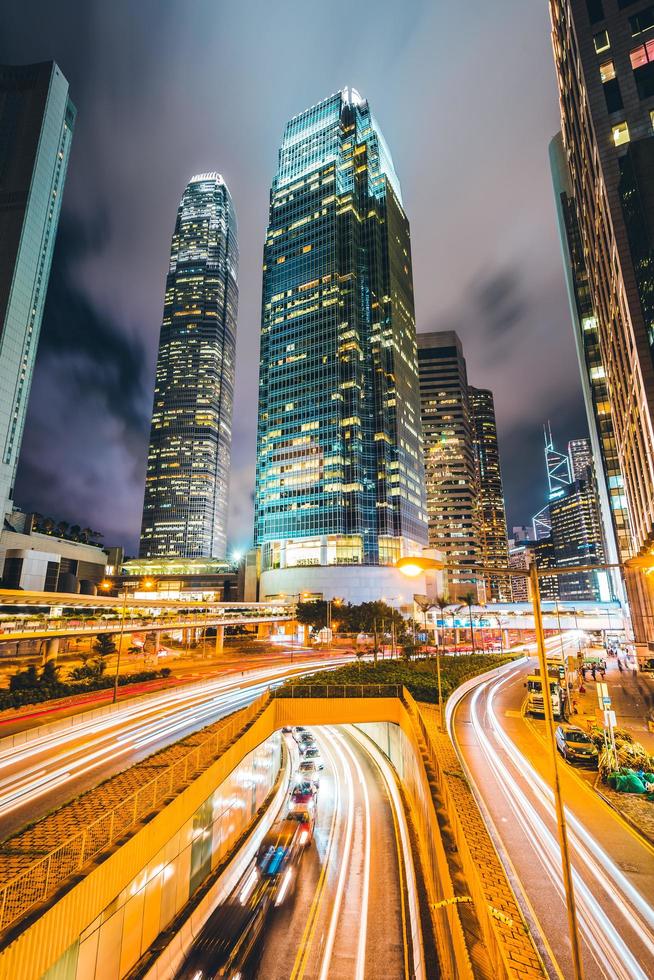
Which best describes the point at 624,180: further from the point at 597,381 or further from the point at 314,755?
the point at 314,755

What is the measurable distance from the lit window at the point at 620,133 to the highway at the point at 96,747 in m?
62.3

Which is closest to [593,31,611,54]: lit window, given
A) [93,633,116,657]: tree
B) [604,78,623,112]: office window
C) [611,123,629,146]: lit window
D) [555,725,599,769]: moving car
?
[604,78,623,112]: office window

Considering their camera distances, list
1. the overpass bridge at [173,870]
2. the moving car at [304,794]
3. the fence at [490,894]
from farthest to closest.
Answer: the moving car at [304,794]
the overpass bridge at [173,870]
the fence at [490,894]

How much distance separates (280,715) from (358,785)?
25.4ft

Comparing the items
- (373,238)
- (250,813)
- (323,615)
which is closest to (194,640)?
(323,615)

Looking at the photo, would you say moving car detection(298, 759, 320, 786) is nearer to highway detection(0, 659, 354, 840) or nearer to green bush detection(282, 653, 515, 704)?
green bush detection(282, 653, 515, 704)

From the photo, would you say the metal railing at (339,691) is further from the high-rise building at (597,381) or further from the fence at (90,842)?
the high-rise building at (597,381)

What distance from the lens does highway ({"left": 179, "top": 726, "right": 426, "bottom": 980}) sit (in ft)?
50.7

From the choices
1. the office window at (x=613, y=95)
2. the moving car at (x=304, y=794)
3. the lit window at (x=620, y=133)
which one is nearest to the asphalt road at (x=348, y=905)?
the moving car at (x=304, y=794)

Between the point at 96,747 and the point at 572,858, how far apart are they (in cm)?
2491

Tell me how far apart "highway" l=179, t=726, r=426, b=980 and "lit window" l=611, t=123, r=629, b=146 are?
59322 millimetres

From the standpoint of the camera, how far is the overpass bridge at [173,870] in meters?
9.41

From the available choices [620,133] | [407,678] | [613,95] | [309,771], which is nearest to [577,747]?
[407,678]

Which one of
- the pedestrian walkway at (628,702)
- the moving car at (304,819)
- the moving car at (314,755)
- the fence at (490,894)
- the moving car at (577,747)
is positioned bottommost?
the moving car at (304,819)
